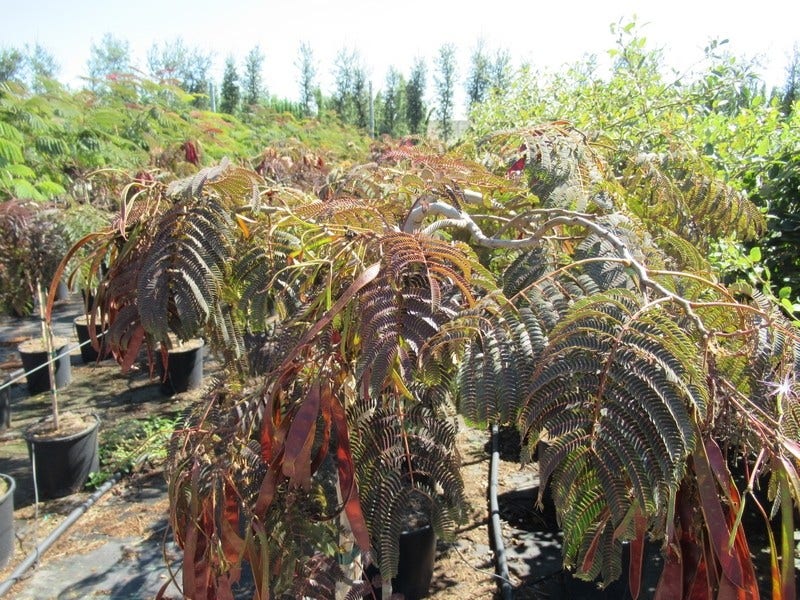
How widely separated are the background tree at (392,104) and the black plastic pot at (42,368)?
26346 millimetres

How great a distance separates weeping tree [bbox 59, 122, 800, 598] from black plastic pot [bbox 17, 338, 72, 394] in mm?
5123

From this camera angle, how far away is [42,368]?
5.89 metres

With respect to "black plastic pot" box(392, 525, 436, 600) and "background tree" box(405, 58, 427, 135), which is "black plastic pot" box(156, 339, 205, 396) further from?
"background tree" box(405, 58, 427, 135)

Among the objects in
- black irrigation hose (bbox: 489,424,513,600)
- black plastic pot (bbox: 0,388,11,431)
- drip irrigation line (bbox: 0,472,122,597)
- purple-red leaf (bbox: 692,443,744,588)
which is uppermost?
purple-red leaf (bbox: 692,443,744,588)

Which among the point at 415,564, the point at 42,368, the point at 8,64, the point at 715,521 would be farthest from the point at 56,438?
the point at 8,64

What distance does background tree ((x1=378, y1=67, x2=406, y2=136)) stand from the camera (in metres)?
31.0

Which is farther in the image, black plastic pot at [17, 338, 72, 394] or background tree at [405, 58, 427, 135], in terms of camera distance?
background tree at [405, 58, 427, 135]

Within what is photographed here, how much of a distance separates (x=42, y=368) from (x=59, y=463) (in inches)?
87.0

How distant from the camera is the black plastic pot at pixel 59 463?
4.04 metres

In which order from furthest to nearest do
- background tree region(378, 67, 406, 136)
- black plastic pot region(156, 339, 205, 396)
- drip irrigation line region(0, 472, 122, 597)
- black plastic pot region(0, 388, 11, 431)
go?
background tree region(378, 67, 406, 136) < black plastic pot region(156, 339, 205, 396) < black plastic pot region(0, 388, 11, 431) < drip irrigation line region(0, 472, 122, 597)

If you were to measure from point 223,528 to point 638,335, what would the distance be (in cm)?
74

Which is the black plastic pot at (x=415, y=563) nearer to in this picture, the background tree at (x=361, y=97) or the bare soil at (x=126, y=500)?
the bare soil at (x=126, y=500)

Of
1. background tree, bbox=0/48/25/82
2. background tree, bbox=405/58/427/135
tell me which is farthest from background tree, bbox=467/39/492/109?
background tree, bbox=0/48/25/82

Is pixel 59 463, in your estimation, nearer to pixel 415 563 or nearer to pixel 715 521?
pixel 415 563
